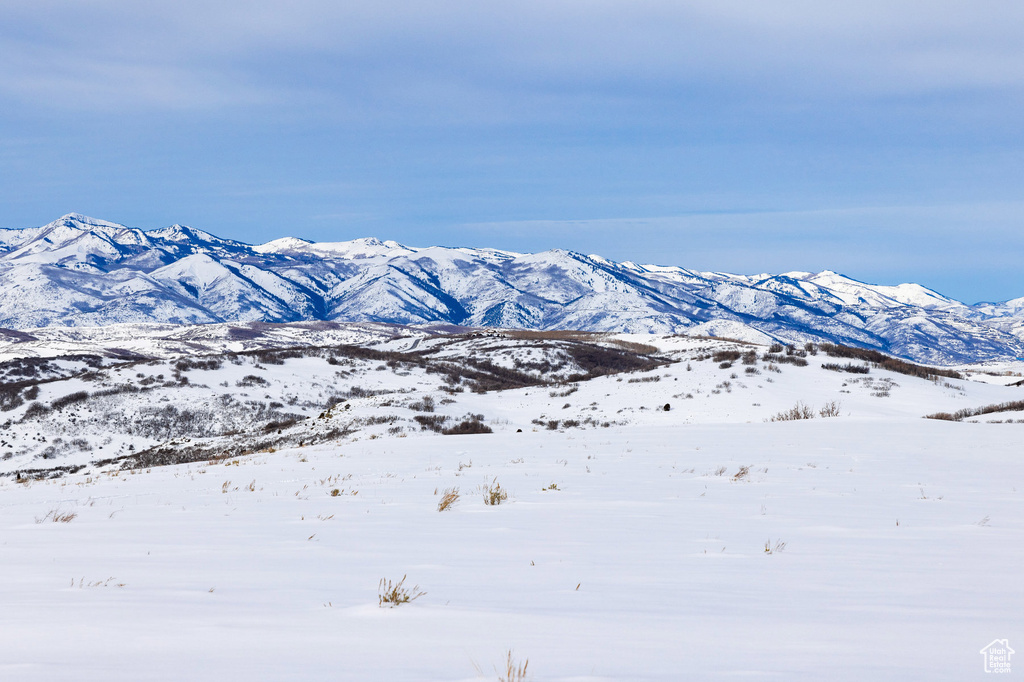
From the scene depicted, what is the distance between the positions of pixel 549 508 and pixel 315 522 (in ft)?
9.08

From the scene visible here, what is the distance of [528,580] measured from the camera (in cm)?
522

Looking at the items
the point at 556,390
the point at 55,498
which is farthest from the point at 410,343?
the point at 55,498

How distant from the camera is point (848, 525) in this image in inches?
311

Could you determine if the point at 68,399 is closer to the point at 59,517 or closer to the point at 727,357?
the point at 727,357

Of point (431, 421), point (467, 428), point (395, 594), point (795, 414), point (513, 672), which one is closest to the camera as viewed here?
point (513, 672)

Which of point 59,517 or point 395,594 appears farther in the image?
point 59,517

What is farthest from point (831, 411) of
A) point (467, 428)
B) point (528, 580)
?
point (528, 580)

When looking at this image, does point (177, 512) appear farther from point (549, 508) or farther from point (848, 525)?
point (848, 525)

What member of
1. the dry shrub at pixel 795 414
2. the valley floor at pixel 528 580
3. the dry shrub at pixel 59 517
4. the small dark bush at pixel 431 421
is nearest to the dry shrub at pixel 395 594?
the valley floor at pixel 528 580

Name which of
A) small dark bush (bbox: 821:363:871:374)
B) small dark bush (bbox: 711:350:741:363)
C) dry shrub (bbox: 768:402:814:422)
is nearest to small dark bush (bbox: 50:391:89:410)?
small dark bush (bbox: 711:350:741:363)

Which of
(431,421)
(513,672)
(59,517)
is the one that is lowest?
(59,517)

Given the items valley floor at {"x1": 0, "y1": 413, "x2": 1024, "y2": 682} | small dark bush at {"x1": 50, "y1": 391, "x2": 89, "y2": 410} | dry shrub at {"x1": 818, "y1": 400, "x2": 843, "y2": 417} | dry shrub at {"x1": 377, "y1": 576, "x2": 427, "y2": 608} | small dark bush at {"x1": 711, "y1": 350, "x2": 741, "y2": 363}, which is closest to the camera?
valley floor at {"x1": 0, "y1": 413, "x2": 1024, "y2": 682}

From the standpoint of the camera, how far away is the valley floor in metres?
3.41

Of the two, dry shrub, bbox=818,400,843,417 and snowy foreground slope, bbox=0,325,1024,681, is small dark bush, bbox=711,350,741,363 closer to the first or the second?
dry shrub, bbox=818,400,843,417
